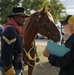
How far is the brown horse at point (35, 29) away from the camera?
7.52 m

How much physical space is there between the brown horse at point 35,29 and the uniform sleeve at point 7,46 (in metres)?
2.46

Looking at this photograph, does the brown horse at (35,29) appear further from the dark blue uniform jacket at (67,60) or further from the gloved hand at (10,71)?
the dark blue uniform jacket at (67,60)

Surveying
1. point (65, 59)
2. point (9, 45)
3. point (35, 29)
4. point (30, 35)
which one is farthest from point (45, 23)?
point (65, 59)

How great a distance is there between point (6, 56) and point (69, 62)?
4.63 feet

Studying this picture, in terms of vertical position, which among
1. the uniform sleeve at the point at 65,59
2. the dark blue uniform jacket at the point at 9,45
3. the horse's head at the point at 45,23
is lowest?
the horse's head at the point at 45,23

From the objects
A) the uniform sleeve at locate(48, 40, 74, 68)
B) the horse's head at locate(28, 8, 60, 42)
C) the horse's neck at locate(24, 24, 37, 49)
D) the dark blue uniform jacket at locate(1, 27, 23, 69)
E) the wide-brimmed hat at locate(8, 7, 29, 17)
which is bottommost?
the horse's neck at locate(24, 24, 37, 49)

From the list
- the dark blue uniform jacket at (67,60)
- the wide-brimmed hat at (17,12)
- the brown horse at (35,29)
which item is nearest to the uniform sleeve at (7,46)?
the wide-brimmed hat at (17,12)

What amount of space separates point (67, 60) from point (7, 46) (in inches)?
54.6

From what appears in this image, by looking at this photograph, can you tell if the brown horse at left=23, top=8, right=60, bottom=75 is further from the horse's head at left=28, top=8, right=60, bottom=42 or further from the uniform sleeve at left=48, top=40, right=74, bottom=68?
the uniform sleeve at left=48, top=40, right=74, bottom=68

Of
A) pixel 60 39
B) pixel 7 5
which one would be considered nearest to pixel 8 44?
pixel 60 39

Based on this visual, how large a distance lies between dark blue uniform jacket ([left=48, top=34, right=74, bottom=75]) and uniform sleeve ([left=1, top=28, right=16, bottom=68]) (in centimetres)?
111

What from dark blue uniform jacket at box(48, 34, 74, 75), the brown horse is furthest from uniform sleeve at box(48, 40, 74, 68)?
the brown horse

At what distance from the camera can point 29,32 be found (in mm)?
7723

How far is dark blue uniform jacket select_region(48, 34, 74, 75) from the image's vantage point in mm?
3861
